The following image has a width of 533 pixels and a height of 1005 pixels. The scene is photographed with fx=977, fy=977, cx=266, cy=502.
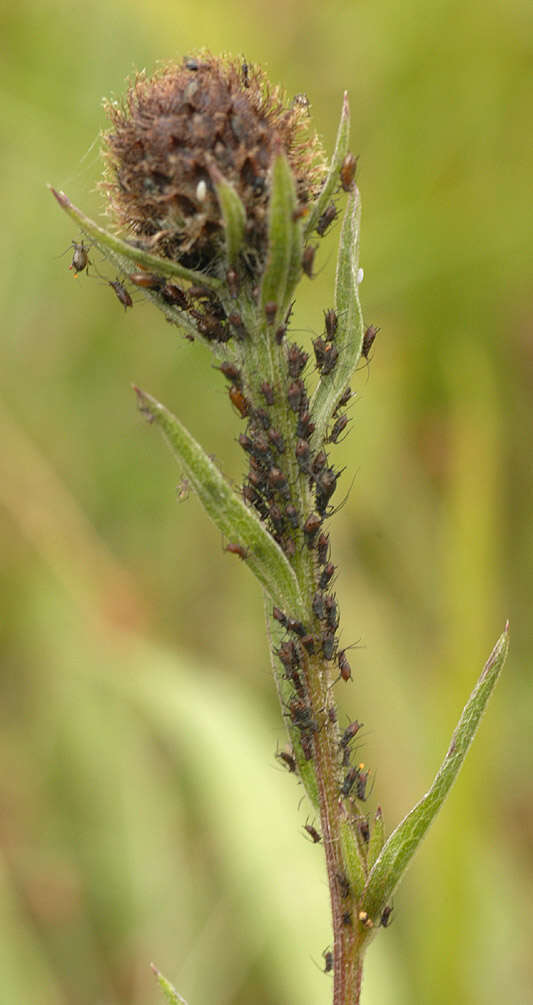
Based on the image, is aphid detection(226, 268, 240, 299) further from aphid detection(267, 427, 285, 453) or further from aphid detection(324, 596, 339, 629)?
aphid detection(324, 596, 339, 629)

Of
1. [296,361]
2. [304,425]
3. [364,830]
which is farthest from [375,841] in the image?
[296,361]

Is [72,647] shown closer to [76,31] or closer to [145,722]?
[145,722]

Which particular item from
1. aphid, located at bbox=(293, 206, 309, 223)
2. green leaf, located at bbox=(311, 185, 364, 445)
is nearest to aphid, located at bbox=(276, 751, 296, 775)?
green leaf, located at bbox=(311, 185, 364, 445)

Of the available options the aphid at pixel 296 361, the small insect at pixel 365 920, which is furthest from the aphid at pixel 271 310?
the small insect at pixel 365 920

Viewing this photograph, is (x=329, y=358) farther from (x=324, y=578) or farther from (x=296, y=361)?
(x=324, y=578)

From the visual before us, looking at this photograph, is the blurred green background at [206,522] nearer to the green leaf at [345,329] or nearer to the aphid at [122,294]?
the aphid at [122,294]

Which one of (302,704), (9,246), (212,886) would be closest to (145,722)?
(212,886)
